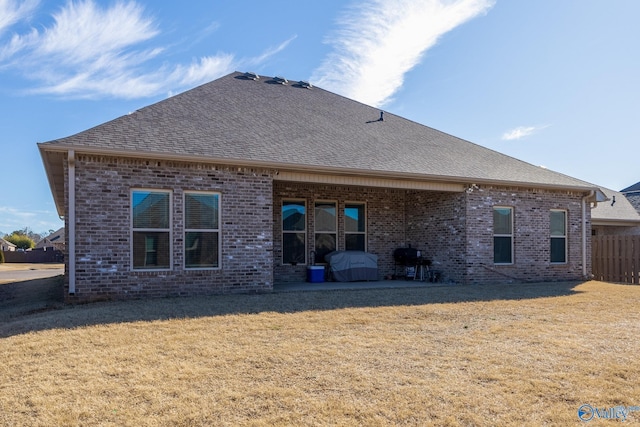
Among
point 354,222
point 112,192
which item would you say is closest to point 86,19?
point 112,192

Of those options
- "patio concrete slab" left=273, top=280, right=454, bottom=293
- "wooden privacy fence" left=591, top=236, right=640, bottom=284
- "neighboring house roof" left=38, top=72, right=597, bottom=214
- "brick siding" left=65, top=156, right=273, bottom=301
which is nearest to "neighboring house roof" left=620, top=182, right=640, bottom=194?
"wooden privacy fence" left=591, top=236, right=640, bottom=284

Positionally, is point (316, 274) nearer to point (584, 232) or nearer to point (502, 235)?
point (502, 235)

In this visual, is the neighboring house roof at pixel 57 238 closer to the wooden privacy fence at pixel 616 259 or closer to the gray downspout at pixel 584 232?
the gray downspout at pixel 584 232

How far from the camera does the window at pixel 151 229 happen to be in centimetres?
977

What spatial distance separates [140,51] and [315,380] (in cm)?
1047

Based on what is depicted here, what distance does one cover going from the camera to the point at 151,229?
9.88m

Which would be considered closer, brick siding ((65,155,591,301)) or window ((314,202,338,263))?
brick siding ((65,155,591,301))

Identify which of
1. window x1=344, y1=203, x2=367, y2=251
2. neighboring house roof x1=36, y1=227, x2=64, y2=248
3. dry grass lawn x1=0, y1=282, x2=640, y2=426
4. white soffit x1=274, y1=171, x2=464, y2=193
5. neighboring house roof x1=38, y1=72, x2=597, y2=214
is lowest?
dry grass lawn x1=0, y1=282, x2=640, y2=426

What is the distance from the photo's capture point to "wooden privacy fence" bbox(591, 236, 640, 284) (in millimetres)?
15227

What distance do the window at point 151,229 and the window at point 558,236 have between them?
1133cm

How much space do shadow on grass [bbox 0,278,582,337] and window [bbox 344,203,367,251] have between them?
10.7 ft

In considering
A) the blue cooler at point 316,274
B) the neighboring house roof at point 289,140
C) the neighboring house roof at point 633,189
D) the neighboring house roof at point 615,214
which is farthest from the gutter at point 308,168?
the neighboring house roof at point 633,189

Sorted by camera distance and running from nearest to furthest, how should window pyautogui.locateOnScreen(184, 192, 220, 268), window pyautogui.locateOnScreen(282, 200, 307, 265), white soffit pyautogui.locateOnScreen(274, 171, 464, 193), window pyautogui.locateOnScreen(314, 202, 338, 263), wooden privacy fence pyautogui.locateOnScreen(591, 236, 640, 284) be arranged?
1. window pyautogui.locateOnScreen(184, 192, 220, 268)
2. white soffit pyautogui.locateOnScreen(274, 171, 464, 193)
3. window pyautogui.locateOnScreen(282, 200, 307, 265)
4. window pyautogui.locateOnScreen(314, 202, 338, 263)
5. wooden privacy fence pyautogui.locateOnScreen(591, 236, 640, 284)

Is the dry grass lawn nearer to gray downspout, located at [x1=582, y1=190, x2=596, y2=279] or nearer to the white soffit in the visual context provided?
the white soffit
